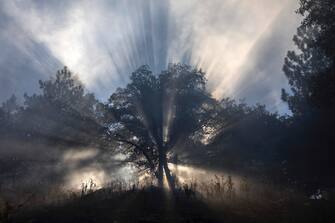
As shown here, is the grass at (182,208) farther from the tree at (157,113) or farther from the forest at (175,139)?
the tree at (157,113)

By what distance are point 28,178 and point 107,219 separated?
24879 mm

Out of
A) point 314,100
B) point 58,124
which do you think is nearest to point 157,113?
point 58,124

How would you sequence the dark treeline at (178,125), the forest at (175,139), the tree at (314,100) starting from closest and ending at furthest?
the tree at (314,100)
the forest at (175,139)
the dark treeline at (178,125)

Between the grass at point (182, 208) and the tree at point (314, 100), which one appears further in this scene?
the tree at point (314, 100)

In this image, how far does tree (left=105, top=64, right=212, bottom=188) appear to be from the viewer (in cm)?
2989

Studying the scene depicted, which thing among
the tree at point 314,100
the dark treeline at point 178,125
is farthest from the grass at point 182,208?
the dark treeline at point 178,125

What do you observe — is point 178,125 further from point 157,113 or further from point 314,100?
point 314,100

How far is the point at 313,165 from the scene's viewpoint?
22.5 metres

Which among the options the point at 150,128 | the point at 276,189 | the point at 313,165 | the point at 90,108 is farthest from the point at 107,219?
the point at 90,108

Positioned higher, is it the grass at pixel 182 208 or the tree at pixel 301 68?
the tree at pixel 301 68

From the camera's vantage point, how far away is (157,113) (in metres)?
30.0

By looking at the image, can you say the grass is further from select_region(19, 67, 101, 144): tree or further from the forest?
select_region(19, 67, 101, 144): tree

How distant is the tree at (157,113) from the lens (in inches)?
1177

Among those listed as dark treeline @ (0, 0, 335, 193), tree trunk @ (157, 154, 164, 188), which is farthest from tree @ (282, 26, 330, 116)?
tree trunk @ (157, 154, 164, 188)
